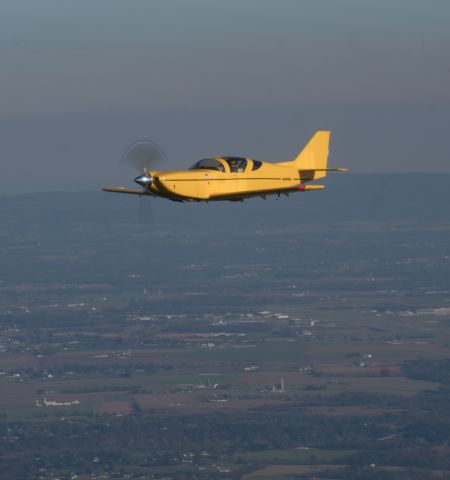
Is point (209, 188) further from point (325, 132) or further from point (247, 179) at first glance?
point (325, 132)

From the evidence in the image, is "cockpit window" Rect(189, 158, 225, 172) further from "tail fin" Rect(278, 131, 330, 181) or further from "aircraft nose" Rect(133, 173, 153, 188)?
"tail fin" Rect(278, 131, 330, 181)

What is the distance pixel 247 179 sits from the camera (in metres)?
80.8

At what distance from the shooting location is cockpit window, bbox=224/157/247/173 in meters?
80.8

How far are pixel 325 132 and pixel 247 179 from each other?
13.1 meters

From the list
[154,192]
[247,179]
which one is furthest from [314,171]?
[154,192]

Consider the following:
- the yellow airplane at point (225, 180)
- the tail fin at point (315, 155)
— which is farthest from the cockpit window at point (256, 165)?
the tail fin at point (315, 155)

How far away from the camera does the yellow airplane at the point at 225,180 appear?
77.9 m

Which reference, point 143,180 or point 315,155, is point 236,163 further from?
point 315,155

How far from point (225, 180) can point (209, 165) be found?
1505 mm

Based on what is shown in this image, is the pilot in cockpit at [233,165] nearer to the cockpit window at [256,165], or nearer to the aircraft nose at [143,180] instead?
the cockpit window at [256,165]

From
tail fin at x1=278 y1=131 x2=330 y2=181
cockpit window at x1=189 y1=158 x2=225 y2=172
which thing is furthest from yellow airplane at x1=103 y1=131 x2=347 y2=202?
tail fin at x1=278 y1=131 x2=330 y2=181

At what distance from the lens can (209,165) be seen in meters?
80.9

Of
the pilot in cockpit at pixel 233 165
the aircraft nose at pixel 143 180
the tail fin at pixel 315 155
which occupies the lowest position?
the aircraft nose at pixel 143 180

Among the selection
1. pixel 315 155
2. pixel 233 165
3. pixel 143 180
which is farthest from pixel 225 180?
pixel 315 155
